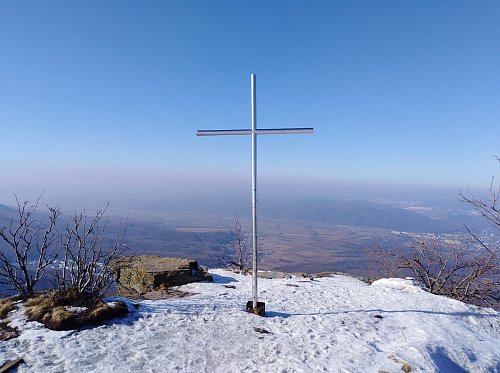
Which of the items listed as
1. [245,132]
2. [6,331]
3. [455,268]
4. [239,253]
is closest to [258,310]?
[245,132]

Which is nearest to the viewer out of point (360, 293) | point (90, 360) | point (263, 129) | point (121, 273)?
point (90, 360)

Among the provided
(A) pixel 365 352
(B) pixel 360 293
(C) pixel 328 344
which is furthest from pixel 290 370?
(B) pixel 360 293

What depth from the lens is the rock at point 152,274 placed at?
12.6m

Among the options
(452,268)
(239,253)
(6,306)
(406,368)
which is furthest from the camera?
(239,253)

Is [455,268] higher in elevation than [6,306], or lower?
lower

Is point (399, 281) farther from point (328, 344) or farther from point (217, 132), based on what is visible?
point (217, 132)

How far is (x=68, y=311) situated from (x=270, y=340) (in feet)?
15.2

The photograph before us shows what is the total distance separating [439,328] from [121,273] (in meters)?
13.1

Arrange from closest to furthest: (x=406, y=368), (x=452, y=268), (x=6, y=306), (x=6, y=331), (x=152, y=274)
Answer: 1. (x=406, y=368)
2. (x=6, y=331)
3. (x=6, y=306)
4. (x=152, y=274)
5. (x=452, y=268)

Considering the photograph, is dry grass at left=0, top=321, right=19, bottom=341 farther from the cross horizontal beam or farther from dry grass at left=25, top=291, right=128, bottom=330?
the cross horizontal beam

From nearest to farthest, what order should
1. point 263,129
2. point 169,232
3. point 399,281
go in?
1. point 263,129
2. point 399,281
3. point 169,232

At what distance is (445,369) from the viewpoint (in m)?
6.35

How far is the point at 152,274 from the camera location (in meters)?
12.7

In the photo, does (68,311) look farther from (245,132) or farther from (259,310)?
(245,132)
